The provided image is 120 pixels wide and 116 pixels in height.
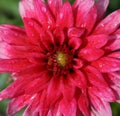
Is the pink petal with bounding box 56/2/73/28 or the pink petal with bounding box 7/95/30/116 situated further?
the pink petal with bounding box 7/95/30/116

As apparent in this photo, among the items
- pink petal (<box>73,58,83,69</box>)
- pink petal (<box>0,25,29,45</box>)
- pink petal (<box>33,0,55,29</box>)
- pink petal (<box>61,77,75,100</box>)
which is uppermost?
pink petal (<box>33,0,55,29</box>)

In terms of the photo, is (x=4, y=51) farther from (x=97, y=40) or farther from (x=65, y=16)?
(x=97, y=40)

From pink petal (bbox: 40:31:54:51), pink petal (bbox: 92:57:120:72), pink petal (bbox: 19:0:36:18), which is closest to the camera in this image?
pink petal (bbox: 92:57:120:72)

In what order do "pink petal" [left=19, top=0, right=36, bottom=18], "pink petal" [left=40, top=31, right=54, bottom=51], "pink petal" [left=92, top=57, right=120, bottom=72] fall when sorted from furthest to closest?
"pink petal" [left=19, top=0, right=36, bottom=18]
"pink petal" [left=40, top=31, right=54, bottom=51]
"pink petal" [left=92, top=57, right=120, bottom=72]

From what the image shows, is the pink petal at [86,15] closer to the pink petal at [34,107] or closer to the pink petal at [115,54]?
the pink petal at [115,54]

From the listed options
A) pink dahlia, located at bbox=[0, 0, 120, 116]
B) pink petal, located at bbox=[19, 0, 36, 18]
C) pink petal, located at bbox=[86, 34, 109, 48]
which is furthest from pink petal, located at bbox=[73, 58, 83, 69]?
pink petal, located at bbox=[19, 0, 36, 18]

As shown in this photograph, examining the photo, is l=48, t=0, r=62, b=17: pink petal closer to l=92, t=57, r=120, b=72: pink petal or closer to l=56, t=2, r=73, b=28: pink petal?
l=56, t=2, r=73, b=28: pink petal

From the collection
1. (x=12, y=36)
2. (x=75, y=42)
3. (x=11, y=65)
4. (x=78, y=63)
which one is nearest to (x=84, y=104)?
(x=78, y=63)

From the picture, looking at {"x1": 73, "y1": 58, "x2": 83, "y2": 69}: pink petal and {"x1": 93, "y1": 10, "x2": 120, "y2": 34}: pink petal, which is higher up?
{"x1": 93, "y1": 10, "x2": 120, "y2": 34}: pink petal
